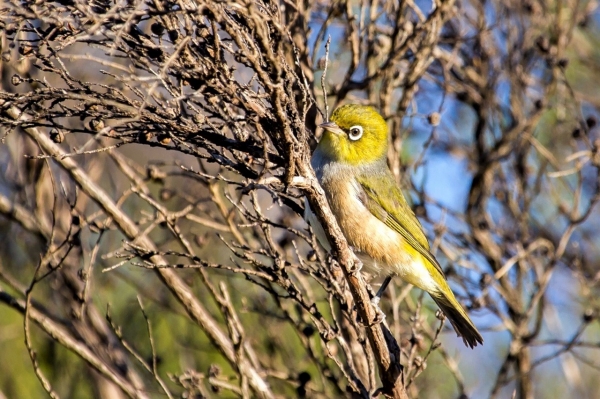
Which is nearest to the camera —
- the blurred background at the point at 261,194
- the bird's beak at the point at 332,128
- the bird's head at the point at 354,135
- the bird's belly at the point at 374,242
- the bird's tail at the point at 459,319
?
the blurred background at the point at 261,194

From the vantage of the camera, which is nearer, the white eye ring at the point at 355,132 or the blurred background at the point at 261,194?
the blurred background at the point at 261,194

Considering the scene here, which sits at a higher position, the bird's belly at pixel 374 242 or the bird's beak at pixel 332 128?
the bird's beak at pixel 332 128

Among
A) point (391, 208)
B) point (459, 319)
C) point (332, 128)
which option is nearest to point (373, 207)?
point (391, 208)

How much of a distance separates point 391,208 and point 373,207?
172mm

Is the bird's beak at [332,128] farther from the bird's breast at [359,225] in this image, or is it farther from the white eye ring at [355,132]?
the bird's breast at [359,225]

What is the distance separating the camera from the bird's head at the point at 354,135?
4.68 metres

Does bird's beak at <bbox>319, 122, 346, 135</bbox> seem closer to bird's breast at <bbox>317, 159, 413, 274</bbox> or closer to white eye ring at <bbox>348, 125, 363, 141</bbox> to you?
white eye ring at <bbox>348, 125, 363, 141</bbox>

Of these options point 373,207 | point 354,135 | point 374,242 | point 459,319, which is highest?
point 354,135

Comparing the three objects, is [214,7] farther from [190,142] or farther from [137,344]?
[137,344]

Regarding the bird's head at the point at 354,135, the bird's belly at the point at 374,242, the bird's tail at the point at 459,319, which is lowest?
the bird's tail at the point at 459,319

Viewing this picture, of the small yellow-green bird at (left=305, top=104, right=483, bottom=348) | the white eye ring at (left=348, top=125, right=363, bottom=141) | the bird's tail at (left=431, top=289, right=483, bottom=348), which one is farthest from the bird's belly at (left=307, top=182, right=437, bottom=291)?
the white eye ring at (left=348, top=125, right=363, bottom=141)

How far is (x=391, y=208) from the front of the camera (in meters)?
5.11

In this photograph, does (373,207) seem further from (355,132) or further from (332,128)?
(332,128)

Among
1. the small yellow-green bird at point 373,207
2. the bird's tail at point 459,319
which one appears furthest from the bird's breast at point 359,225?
the bird's tail at point 459,319
